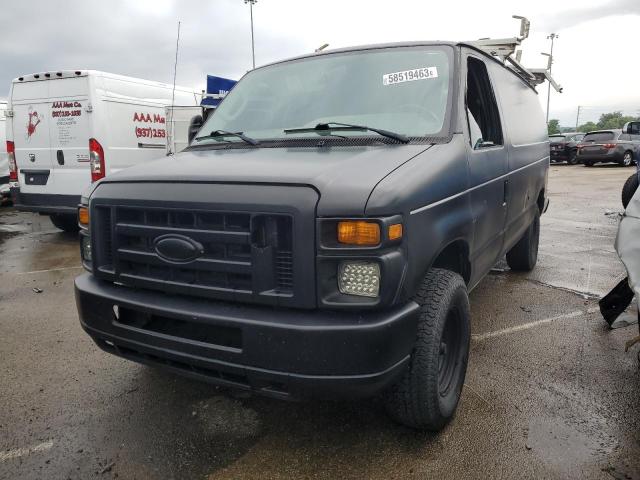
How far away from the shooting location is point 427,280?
2.51 metres

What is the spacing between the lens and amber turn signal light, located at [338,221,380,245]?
2045mm

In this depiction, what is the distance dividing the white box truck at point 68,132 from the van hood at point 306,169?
17.6 ft

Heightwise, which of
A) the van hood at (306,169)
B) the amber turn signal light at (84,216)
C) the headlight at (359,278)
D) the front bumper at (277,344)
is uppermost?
the van hood at (306,169)

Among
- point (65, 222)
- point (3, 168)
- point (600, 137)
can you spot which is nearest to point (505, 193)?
point (65, 222)

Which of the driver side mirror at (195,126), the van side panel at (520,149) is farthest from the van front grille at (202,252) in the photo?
the van side panel at (520,149)

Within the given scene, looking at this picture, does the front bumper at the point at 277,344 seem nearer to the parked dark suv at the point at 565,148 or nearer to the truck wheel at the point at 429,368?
the truck wheel at the point at 429,368

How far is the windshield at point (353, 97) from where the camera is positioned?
2.93m

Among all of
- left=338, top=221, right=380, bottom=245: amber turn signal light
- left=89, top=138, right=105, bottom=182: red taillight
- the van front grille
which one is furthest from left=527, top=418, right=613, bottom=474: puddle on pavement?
left=89, top=138, right=105, bottom=182: red taillight

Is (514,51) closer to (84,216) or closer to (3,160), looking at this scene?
(84,216)

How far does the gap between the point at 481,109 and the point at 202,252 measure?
223cm

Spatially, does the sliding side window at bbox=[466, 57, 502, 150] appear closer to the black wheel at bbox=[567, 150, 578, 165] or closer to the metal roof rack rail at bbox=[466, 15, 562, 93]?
the metal roof rack rail at bbox=[466, 15, 562, 93]

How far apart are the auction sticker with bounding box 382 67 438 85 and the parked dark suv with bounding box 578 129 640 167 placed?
2081 centimetres

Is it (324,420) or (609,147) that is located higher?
(609,147)

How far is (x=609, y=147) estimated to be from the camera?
2066 cm
